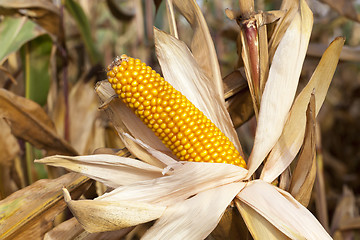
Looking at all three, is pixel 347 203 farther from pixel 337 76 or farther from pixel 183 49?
pixel 337 76

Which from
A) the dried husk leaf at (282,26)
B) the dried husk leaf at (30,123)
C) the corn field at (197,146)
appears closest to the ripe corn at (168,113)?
the corn field at (197,146)

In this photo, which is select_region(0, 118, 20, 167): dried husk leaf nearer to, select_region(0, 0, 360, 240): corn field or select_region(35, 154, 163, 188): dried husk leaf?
select_region(0, 0, 360, 240): corn field

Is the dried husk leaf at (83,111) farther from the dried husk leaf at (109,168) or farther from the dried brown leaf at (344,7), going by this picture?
the dried brown leaf at (344,7)

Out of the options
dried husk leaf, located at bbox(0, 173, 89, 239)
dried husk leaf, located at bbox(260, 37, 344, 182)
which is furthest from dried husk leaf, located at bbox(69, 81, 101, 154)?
dried husk leaf, located at bbox(260, 37, 344, 182)

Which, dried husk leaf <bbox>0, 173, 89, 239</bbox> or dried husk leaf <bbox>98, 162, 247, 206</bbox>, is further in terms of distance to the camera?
dried husk leaf <bbox>0, 173, 89, 239</bbox>

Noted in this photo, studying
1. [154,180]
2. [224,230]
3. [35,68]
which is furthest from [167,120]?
[35,68]
